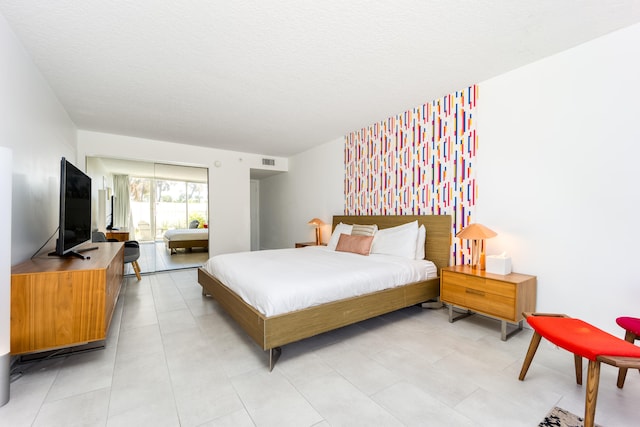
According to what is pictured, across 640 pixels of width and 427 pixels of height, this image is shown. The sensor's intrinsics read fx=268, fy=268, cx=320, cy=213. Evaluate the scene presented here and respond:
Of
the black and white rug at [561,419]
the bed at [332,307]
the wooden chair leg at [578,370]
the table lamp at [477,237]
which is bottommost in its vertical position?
the black and white rug at [561,419]

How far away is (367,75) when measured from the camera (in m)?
2.71

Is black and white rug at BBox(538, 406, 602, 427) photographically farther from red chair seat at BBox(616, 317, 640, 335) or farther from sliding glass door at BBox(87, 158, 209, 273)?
sliding glass door at BBox(87, 158, 209, 273)

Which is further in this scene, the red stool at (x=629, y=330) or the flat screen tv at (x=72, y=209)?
the flat screen tv at (x=72, y=209)

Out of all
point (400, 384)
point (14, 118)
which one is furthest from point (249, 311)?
point (14, 118)

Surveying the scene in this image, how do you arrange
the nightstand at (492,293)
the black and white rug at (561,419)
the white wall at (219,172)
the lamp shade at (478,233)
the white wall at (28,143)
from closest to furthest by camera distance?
the black and white rug at (561,419), the white wall at (28,143), the nightstand at (492,293), the lamp shade at (478,233), the white wall at (219,172)

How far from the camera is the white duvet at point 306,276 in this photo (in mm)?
2111

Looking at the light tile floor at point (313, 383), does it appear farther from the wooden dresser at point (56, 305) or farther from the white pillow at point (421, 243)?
the white pillow at point (421, 243)

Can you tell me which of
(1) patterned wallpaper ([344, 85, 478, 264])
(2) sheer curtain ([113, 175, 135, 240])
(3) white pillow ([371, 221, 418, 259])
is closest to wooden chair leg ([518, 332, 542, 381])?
(1) patterned wallpaper ([344, 85, 478, 264])

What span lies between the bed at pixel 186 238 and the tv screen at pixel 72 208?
7.44ft

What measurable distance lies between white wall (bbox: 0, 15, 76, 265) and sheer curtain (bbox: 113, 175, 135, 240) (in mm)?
1969

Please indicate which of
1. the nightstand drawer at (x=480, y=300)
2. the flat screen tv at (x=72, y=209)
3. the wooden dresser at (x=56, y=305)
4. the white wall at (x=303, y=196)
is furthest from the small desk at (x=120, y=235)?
the nightstand drawer at (x=480, y=300)

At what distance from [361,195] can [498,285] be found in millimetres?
2489

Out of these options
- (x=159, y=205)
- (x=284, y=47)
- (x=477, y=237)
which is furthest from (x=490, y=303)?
(x=159, y=205)

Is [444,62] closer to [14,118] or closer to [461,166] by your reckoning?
[461,166]
